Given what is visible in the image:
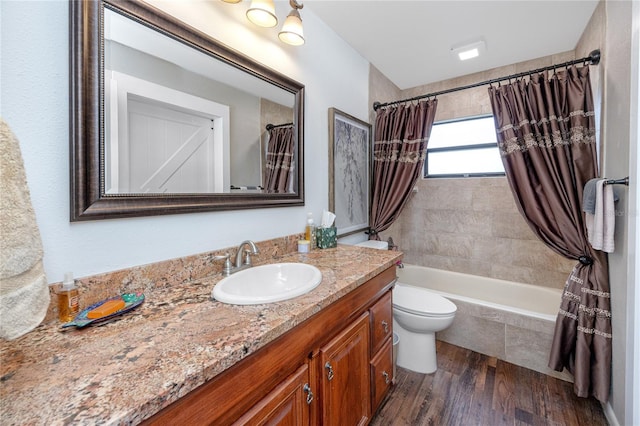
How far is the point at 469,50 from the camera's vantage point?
219cm

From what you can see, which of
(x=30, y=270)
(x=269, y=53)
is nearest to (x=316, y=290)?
(x=30, y=270)

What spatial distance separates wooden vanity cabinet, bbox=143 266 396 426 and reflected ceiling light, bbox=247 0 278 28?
4.43 ft

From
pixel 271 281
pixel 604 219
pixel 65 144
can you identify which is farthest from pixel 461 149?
pixel 65 144

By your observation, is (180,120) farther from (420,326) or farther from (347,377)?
(420,326)

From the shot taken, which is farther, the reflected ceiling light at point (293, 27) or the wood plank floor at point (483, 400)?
the wood plank floor at point (483, 400)

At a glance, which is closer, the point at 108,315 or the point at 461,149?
the point at 108,315

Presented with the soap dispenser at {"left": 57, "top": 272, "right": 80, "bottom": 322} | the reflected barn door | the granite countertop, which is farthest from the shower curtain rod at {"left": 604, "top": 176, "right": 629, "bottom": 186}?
the soap dispenser at {"left": 57, "top": 272, "right": 80, "bottom": 322}

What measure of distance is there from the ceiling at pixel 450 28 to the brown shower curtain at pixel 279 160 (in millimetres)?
764

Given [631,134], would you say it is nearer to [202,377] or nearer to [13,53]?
[202,377]

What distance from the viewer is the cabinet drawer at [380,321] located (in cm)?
136

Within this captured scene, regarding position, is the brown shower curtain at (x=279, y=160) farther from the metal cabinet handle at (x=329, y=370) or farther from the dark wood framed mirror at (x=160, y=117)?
the metal cabinet handle at (x=329, y=370)

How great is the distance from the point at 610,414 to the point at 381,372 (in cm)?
126

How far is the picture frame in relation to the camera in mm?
1993

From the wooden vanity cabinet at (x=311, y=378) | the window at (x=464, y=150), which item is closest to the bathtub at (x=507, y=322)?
the wooden vanity cabinet at (x=311, y=378)
